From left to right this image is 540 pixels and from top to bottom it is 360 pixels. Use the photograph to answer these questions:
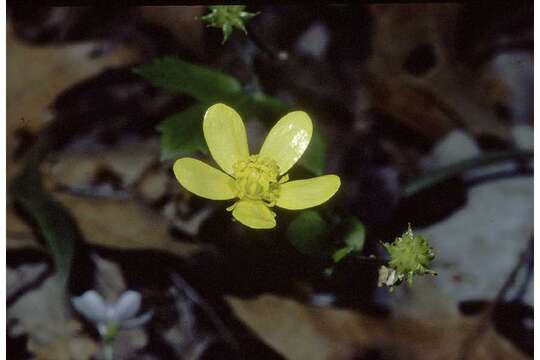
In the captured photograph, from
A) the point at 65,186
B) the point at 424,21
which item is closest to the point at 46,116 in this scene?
the point at 65,186

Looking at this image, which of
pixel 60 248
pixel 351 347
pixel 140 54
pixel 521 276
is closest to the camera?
pixel 60 248

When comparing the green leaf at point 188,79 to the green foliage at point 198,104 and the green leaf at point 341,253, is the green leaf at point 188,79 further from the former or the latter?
the green leaf at point 341,253

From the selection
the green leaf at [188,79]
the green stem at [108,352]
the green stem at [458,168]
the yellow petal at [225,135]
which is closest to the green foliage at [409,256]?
the yellow petal at [225,135]

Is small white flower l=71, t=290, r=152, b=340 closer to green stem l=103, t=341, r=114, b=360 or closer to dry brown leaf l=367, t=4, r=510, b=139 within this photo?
green stem l=103, t=341, r=114, b=360

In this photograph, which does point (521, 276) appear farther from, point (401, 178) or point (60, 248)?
point (60, 248)

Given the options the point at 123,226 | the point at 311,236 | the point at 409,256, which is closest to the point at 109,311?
the point at 123,226
